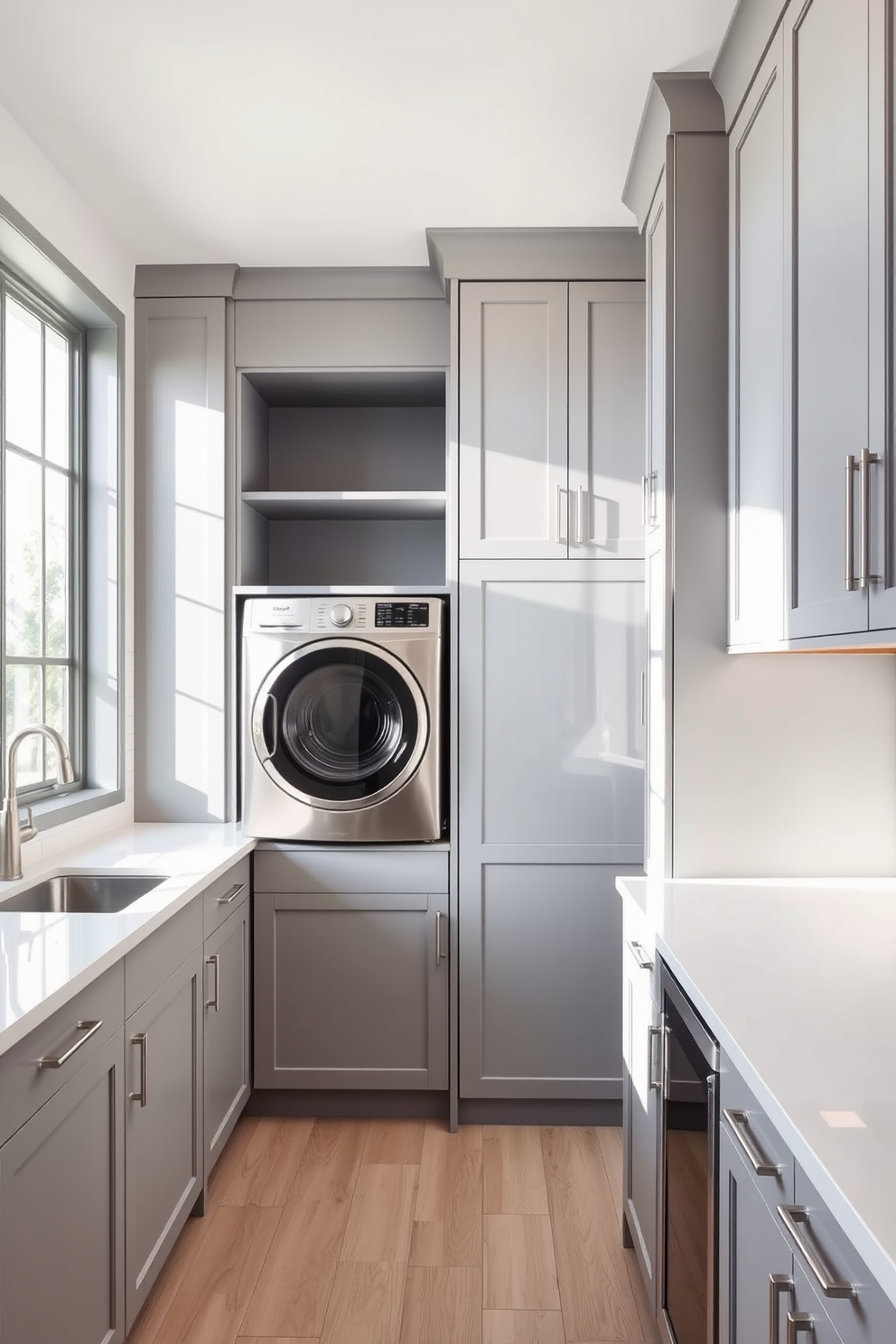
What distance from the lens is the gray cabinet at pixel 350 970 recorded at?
Result: 2777 mm

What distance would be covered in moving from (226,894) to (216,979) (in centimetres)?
23

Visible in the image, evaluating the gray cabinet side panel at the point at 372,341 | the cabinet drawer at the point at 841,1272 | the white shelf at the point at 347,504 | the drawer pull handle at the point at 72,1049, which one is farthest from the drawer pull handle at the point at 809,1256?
the gray cabinet side panel at the point at 372,341

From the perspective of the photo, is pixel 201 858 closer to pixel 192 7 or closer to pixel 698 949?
pixel 698 949

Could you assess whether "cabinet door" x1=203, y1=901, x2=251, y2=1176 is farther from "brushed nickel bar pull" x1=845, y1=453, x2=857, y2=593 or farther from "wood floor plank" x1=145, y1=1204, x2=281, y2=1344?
"brushed nickel bar pull" x1=845, y1=453, x2=857, y2=593

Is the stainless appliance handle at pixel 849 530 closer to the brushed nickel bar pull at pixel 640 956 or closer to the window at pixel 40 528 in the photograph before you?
the brushed nickel bar pull at pixel 640 956

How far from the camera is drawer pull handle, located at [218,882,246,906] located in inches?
96.5

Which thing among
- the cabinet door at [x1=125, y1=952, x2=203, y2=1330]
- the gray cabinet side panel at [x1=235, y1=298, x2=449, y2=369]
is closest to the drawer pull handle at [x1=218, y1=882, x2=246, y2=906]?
the cabinet door at [x1=125, y1=952, x2=203, y2=1330]

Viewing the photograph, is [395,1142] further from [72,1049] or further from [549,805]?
[72,1049]

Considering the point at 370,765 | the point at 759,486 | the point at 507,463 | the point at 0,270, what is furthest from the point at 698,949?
the point at 0,270

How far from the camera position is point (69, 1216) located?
1.47 m

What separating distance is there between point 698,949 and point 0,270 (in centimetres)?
227

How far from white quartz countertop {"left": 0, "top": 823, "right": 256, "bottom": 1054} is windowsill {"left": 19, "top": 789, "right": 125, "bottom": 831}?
0.28 feet

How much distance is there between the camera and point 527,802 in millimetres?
2760

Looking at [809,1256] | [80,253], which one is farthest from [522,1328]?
[80,253]
